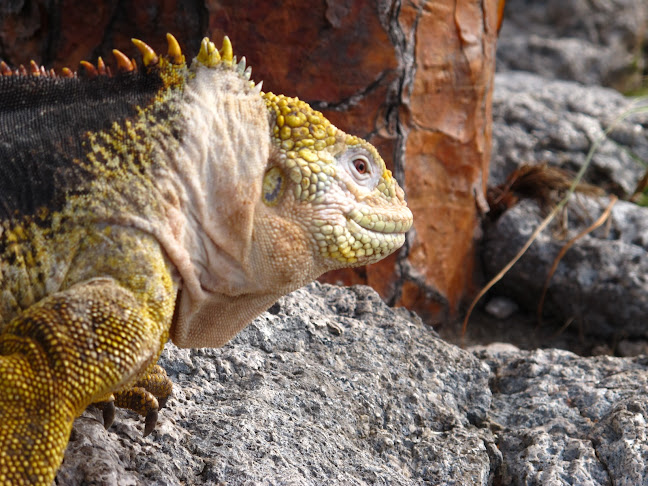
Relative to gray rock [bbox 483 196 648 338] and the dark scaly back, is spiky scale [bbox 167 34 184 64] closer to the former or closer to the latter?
the dark scaly back

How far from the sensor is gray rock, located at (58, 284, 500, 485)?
2627 millimetres

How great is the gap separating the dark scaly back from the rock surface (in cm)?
83

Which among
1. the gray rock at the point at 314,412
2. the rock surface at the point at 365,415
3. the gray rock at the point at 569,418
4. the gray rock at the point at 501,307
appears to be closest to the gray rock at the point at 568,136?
the gray rock at the point at 501,307

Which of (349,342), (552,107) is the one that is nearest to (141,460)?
(349,342)

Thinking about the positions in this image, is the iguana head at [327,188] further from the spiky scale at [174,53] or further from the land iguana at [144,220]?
the spiky scale at [174,53]

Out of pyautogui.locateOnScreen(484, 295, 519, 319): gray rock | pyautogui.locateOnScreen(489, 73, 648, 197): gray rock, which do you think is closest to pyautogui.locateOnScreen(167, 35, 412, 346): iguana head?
pyautogui.locateOnScreen(484, 295, 519, 319): gray rock

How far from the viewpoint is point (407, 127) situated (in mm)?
5477

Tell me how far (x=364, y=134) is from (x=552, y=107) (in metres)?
3.60

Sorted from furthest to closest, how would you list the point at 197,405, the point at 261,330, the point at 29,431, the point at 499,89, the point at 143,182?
the point at 499,89, the point at 261,330, the point at 197,405, the point at 143,182, the point at 29,431

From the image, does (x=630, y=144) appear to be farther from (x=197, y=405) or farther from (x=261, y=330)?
(x=197, y=405)

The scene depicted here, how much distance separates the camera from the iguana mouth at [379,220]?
2613 mm

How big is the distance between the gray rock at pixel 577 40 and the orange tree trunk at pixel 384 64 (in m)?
4.95

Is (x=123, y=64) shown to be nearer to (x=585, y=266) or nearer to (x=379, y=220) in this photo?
(x=379, y=220)

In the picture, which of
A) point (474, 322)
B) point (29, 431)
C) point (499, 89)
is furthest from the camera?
point (499, 89)
